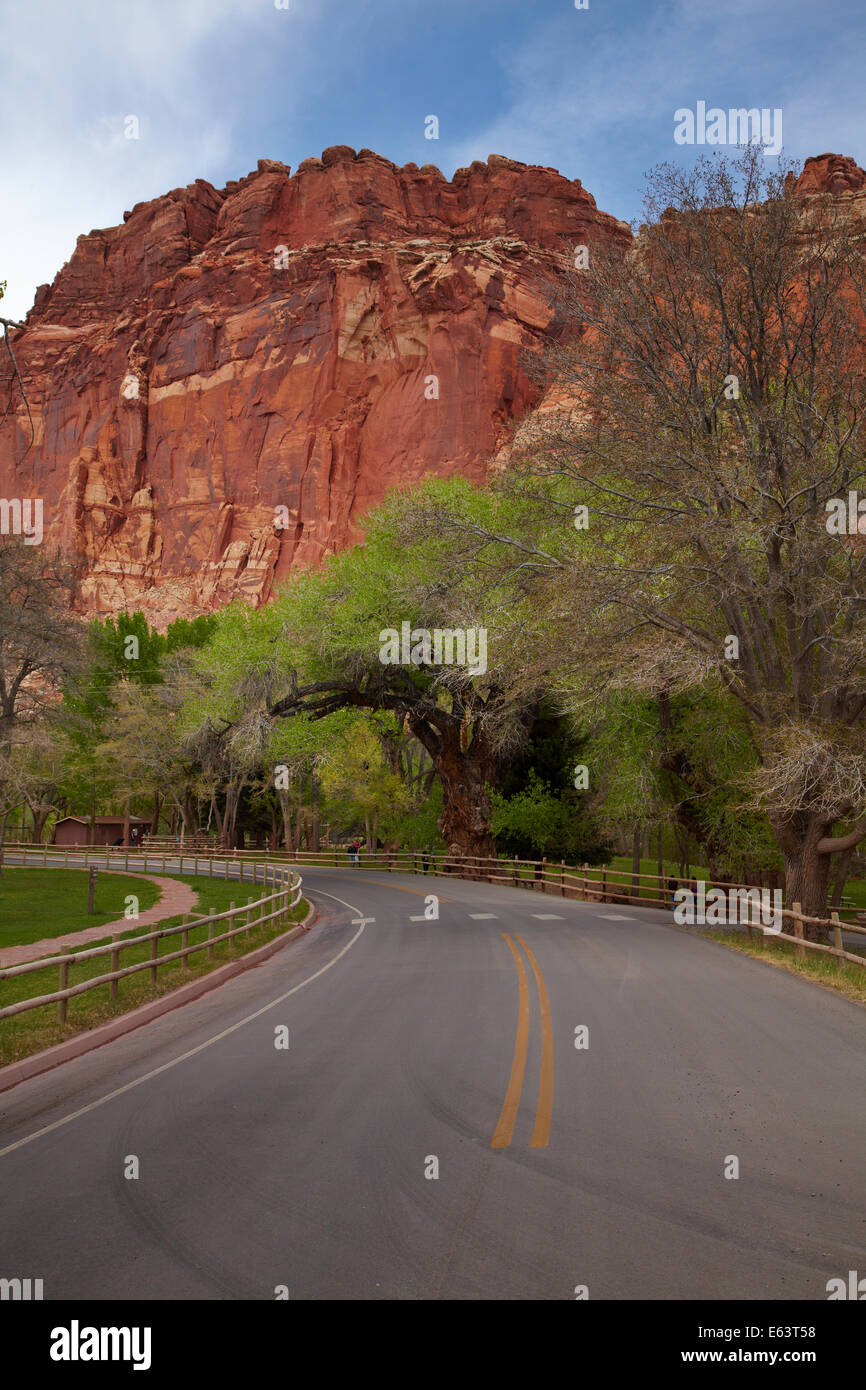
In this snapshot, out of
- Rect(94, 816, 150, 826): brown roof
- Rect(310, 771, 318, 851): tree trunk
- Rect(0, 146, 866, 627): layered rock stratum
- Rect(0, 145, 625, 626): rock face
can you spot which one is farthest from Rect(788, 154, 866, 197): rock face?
Rect(94, 816, 150, 826): brown roof

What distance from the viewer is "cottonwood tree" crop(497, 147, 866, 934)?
16.2 meters

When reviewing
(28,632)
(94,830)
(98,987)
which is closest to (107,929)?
(98,987)

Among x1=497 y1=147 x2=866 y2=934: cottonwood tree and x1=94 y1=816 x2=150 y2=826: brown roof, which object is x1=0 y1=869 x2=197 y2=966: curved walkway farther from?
x1=94 y1=816 x2=150 y2=826: brown roof

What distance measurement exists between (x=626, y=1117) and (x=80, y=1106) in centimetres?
444

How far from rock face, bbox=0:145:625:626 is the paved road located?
80409mm

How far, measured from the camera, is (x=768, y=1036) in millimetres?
9031

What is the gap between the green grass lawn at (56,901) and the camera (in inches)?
786

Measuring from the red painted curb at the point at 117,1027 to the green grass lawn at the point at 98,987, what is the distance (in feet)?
0.53

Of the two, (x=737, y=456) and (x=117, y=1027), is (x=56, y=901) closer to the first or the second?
(x=117, y=1027)

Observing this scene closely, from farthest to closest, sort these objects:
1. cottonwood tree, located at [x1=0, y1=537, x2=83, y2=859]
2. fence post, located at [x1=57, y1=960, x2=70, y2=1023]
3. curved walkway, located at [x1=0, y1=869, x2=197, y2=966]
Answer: cottonwood tree, located at [x1=0, y1=537, x2=83, y2=859]
curved walkway, located at [x1=0, y1=869, x2=197, y2=966]
fence post, located at [x1=57, y1=960, x2=70, y2=1023]

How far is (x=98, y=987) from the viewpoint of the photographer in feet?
43.8

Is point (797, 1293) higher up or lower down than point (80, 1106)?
higher up
